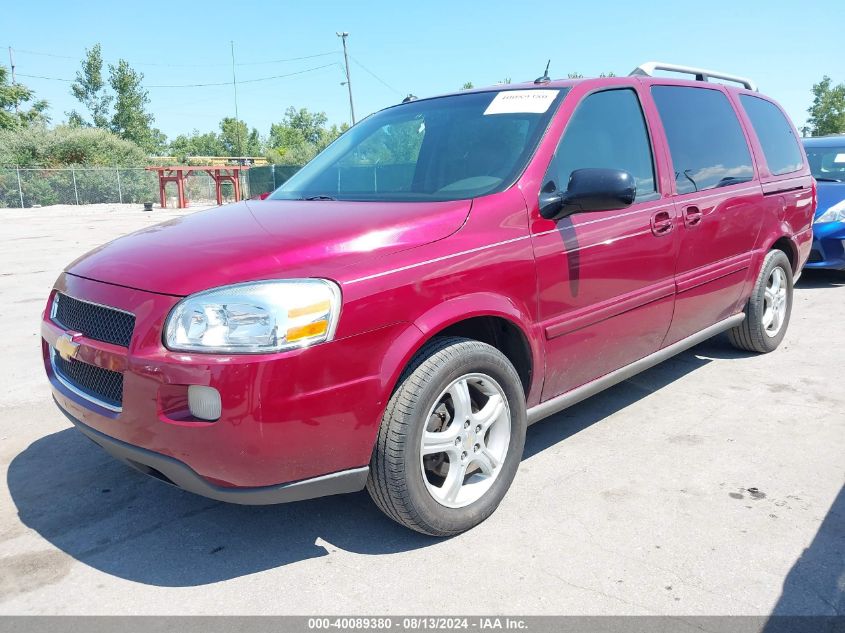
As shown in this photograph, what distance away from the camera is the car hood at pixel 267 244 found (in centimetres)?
242

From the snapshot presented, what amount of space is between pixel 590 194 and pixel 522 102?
29.0 inches

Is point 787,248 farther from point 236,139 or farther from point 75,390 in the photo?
point 236,139

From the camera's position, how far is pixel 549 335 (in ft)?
10.2

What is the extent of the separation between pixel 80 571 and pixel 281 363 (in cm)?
123

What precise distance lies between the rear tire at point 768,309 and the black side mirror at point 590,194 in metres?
2.39

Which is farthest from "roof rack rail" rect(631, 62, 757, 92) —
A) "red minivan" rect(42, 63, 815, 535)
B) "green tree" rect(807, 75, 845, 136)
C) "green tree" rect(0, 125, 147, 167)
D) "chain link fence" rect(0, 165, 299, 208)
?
"green tree" rect(807, 75, 845, 136)

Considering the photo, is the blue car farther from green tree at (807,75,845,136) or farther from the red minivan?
green tree at (807,75,845,136)

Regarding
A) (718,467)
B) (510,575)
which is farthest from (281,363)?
(718,467)

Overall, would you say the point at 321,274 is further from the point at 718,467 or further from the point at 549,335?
the point at 718,467

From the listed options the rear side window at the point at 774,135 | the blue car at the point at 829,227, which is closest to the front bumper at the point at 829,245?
the blue car at the point at 829,227

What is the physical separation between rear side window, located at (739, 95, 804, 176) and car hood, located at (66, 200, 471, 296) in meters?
3.11

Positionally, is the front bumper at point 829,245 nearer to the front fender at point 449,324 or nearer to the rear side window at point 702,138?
the rear side window at point 702,138

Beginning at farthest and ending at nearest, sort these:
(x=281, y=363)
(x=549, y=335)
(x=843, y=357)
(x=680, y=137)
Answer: (x=843, y=357) < (x=680, y=137) < (x=549, y=335) < (x=281, y=363)

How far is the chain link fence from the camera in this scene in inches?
1367
